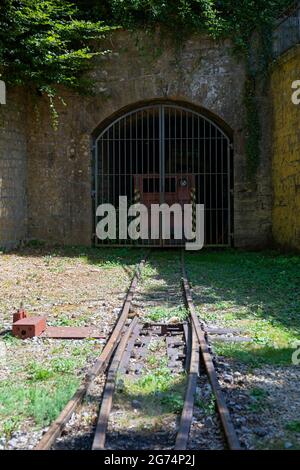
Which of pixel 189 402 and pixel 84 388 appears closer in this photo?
pixel 189 402

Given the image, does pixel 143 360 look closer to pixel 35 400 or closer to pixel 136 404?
pixel 136 404

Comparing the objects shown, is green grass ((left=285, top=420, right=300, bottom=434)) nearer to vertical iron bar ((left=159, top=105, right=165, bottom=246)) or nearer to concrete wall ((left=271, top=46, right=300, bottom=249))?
concrete wall ((left=271, top=46, right=300, bottom=249))

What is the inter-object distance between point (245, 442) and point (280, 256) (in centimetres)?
909

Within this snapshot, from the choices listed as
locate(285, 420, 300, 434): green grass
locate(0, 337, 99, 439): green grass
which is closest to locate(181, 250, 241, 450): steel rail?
locate(285, 420, 300, 434): green grass

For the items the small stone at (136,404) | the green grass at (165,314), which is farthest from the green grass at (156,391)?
the green grass at (165,314)

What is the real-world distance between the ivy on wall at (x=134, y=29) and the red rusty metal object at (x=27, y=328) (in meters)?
7.96

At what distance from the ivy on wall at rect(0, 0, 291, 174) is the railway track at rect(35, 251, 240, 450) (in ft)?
22.9

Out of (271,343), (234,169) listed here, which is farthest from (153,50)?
(271,343)

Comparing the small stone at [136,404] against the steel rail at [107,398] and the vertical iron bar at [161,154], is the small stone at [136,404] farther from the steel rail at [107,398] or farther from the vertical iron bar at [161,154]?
the vertical iron bar at [161,154]

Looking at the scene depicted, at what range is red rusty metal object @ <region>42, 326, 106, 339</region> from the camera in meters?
6.16

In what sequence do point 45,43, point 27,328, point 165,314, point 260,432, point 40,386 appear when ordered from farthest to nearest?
1. point 45,43
2. point 165,314
3. point 27,328
4. point 40,386
5. point 260,432

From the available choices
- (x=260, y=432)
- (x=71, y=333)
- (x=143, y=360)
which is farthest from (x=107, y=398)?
(x=71, y=333)

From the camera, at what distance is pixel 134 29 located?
555 inches

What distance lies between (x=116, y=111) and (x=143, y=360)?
32.3 ft
